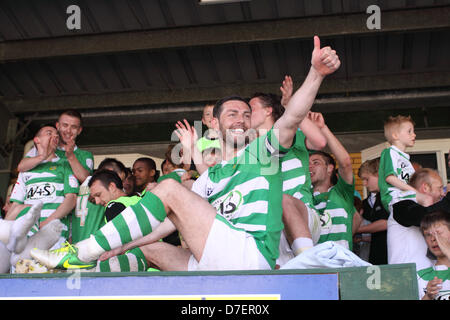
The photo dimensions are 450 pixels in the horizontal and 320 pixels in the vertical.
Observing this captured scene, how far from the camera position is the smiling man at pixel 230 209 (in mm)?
2463

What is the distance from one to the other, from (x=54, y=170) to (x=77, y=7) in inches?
103

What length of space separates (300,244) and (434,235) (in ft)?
3.29

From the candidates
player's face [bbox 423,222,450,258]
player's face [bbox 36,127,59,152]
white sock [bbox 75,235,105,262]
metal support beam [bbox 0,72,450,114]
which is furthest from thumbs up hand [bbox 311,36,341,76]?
metal support beam [bbox 0,72,450,114]

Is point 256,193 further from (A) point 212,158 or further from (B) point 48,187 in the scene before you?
(B) point 48,187

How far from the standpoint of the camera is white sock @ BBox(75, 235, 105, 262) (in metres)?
2.41

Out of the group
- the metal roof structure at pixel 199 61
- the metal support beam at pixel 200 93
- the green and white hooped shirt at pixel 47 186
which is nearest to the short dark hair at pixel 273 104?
the green and white hooped shirt at pixel 47 186

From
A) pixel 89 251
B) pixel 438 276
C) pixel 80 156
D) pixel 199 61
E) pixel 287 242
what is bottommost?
pixel 89 251

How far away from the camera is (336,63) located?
106 inches

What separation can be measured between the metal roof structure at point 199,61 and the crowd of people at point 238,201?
201 cm

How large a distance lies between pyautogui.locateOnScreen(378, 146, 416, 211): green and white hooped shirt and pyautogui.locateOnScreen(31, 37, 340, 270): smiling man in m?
1.51

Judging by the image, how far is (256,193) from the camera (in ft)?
8.89

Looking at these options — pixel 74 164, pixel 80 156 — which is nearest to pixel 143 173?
pixel 80 156

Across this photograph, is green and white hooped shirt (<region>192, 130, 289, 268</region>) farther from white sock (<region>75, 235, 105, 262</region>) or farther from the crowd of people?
white sock (<region>75, 235, 105, 262</region>)
